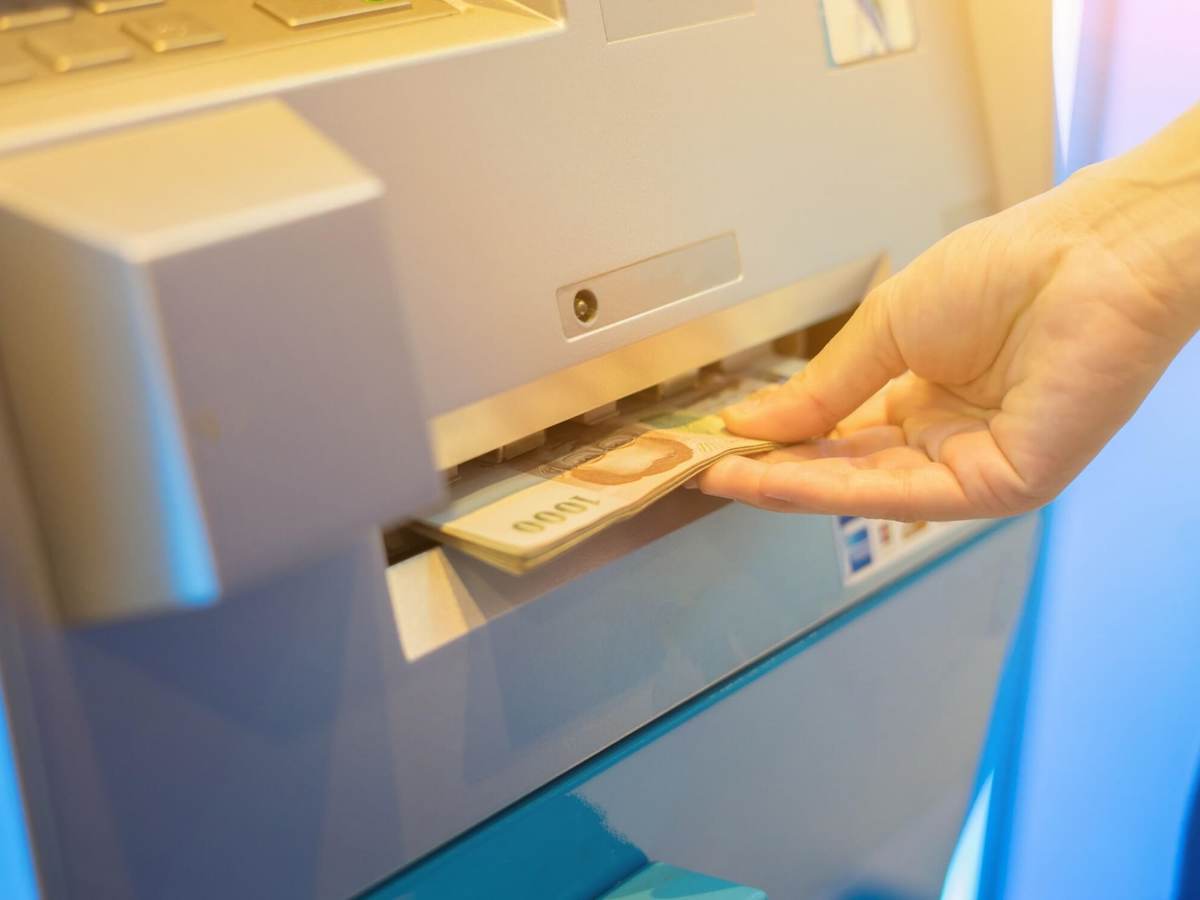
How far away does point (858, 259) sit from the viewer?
66cm

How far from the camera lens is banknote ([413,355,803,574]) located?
0.47 meters

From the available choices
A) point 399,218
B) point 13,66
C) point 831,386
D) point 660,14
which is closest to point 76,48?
point 13,66

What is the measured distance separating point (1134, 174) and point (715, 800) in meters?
0.40

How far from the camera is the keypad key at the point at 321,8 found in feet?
1.67

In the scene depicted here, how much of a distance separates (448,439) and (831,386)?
0.68ft

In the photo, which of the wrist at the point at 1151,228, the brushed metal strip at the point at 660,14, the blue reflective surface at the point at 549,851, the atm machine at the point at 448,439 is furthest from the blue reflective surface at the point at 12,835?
the wrist at the point at 1151,228

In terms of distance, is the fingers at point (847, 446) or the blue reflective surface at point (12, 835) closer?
the blue reflective surface at point (12, 835)

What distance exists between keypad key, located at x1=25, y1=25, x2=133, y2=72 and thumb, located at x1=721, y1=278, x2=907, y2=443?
0.33 m

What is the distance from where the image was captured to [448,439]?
0.51 meters

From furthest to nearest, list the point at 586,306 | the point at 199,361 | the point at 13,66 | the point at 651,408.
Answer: the point at 651,408 < the point at 586,306 < the point at 13,66 < the point at 199,361

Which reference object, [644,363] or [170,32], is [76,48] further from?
[644,363]

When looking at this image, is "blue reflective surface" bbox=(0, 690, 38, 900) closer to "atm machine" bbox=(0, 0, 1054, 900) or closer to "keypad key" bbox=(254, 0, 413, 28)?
"atm machine" bbox=(0, 0, 1054, 900)

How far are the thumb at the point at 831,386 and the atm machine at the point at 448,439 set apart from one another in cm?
4

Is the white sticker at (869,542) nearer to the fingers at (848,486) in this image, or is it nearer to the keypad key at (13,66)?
Result: the fingers at (848,486)
